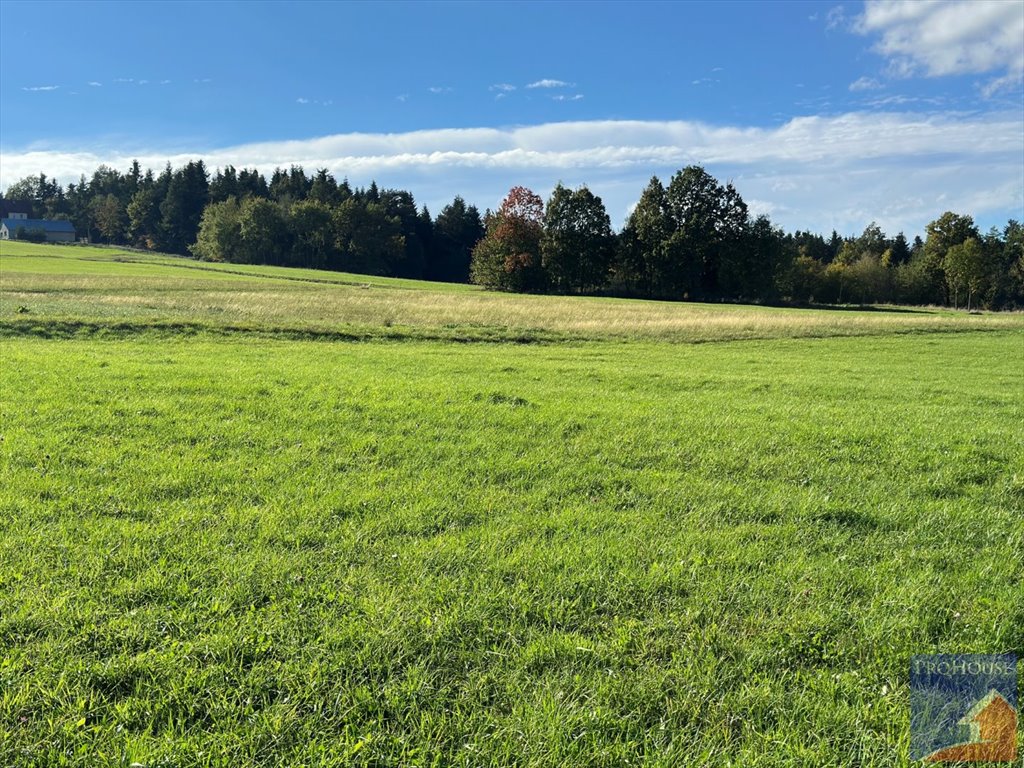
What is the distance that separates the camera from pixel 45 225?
13375 cm

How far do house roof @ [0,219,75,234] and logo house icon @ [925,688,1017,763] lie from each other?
163m

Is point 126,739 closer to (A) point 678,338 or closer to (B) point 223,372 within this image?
(B) point 223,372

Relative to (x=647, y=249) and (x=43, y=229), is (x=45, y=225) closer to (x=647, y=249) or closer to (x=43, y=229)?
(x=43, y=229)

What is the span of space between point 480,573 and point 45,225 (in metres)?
165

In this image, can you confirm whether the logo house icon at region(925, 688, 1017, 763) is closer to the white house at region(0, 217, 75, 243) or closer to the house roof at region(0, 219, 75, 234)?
the white house at region(0, 217, 75, 243)

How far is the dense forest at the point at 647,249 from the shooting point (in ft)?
273

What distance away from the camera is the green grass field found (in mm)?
3461

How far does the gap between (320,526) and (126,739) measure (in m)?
2.53

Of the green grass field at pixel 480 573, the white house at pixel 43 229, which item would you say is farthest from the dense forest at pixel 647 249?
the green grass field at pixel 480 573

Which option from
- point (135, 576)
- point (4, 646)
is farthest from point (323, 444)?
point (4, 646)

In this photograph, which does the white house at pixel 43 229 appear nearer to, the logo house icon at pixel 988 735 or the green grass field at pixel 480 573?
the green grass field at pixel 480 573

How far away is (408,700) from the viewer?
3.63m

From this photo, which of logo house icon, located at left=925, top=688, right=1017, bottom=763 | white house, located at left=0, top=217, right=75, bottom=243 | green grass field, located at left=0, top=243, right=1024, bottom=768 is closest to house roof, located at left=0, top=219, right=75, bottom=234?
white house, located at left=0, top=217, right=75, bottom=243

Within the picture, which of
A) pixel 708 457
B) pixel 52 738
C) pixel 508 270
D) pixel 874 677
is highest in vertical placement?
pixel 508 270
